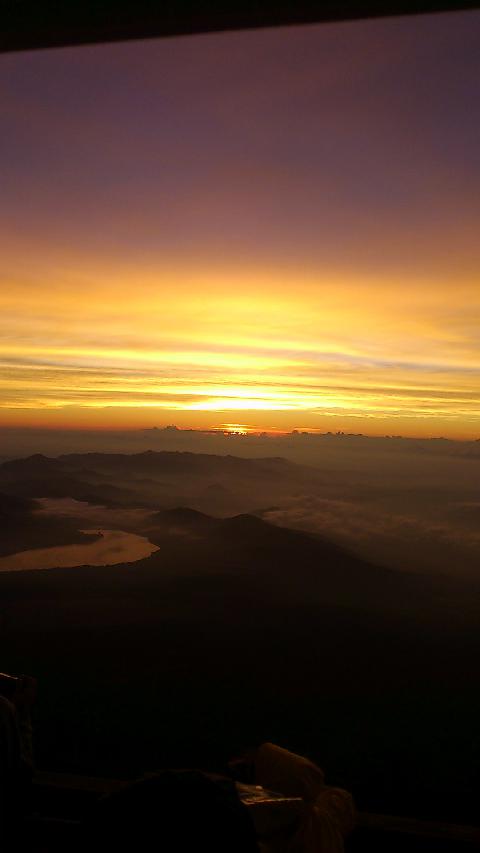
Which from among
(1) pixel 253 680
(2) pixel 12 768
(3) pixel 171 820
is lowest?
(1) pixel 253 680

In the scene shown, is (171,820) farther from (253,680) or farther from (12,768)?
(253,680)

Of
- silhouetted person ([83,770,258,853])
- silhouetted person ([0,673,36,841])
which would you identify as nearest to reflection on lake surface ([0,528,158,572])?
silhouetted person ([0,673,36,841])

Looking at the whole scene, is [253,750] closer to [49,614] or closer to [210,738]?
[210,738]

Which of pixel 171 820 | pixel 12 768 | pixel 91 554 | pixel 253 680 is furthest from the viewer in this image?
pixel 91 554

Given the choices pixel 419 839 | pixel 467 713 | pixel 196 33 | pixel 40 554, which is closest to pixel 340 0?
pixel 196 33

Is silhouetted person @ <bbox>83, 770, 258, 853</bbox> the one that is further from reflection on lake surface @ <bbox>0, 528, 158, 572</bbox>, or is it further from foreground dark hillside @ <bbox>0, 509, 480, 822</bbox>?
reflection on lake surface @ <bbox>0, 528, 158, 572</bbox>

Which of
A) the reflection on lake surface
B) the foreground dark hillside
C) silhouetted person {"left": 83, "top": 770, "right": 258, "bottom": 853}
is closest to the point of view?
silhouetted person {"left": 83, "top": 770, "right": 258, "bottom": 853}

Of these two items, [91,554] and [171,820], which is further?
[91,554]

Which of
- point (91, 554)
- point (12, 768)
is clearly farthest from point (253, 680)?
point (91, 554)
